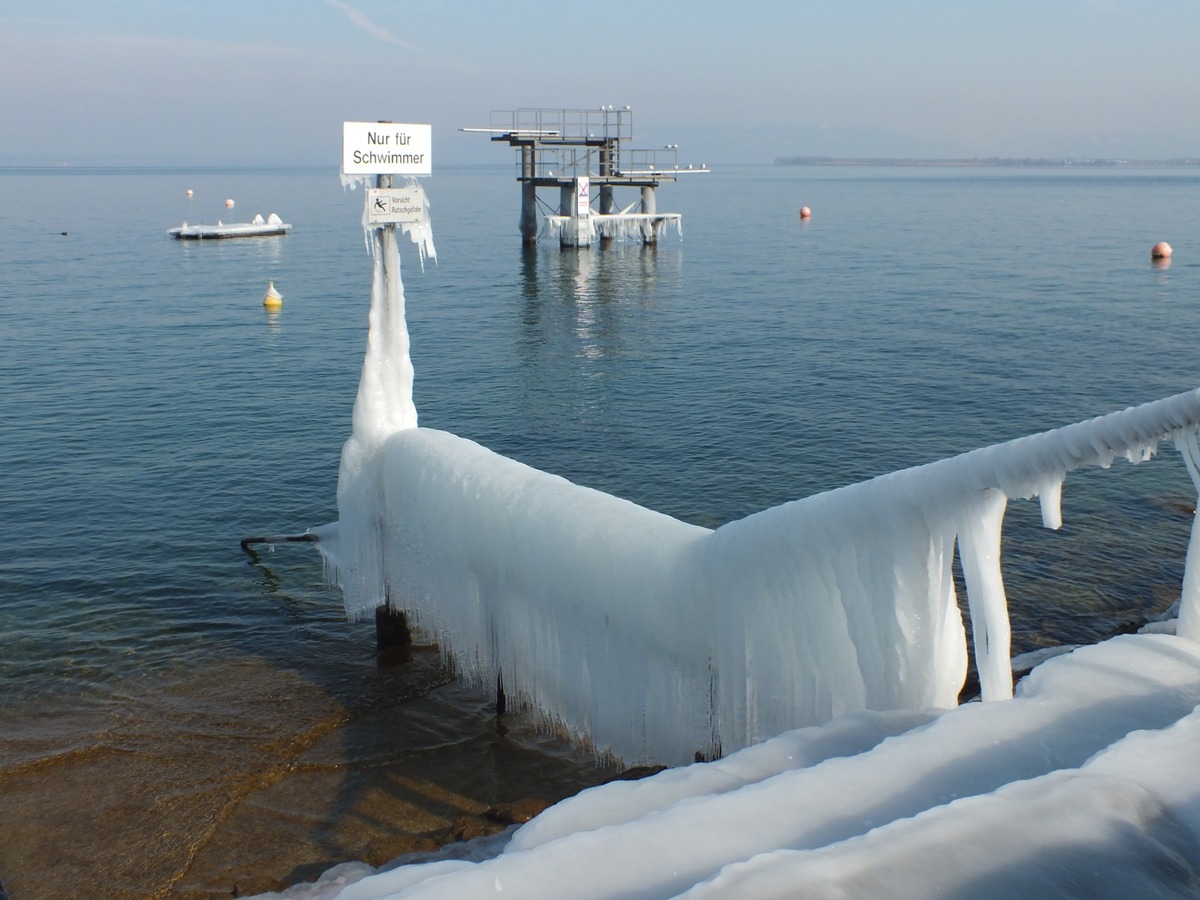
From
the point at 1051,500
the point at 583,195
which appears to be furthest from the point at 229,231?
the point at 1051,500

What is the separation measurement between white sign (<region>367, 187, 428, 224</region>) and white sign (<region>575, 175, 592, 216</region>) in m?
52.9

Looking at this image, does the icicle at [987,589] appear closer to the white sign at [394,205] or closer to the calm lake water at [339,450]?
the calm lake water at [339,450]

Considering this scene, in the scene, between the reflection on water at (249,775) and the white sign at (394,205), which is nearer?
the reflection on water at (249,775)

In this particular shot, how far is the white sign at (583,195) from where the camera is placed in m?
64.8

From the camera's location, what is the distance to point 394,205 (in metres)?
13.1

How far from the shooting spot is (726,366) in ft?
120

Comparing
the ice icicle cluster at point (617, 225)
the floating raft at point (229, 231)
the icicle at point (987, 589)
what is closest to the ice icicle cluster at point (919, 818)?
the icicle at point (987, 589)

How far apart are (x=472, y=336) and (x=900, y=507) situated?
36.9 meters

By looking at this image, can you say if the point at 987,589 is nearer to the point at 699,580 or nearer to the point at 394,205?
the point at 699,580

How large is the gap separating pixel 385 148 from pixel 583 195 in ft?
177

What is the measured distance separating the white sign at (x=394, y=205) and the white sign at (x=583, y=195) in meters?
52.9

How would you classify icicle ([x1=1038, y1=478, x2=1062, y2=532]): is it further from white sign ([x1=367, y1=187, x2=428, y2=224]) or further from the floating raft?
the floating raft

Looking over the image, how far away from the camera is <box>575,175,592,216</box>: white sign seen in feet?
213

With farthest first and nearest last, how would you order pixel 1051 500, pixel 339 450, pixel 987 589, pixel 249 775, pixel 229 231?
pixel 229 231 → pixel 339 450 → pixel 249 775 → pixel 987 589 → pixel 1051 500
